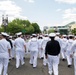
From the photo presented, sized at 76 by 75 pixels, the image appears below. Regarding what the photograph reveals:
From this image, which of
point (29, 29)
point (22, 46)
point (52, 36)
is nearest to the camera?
point (52, 36)

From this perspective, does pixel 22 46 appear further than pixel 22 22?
No

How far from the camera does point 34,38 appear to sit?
14.6m

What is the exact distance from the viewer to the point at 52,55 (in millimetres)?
9984

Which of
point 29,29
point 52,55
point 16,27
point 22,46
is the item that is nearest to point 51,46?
point 52,55

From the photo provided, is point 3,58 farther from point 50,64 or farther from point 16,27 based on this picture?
point 16,27

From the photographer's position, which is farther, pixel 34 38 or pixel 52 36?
pixel 34 38

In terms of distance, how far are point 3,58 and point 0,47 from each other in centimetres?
47

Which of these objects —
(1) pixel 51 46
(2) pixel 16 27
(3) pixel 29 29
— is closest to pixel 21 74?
(1) pixel 51 46

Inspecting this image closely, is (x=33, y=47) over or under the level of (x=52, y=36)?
under

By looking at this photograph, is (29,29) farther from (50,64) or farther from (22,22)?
Answer: (50,64)

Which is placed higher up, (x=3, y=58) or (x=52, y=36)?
(x=52, y=36)

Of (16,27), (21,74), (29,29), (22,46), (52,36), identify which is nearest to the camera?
(52,36)

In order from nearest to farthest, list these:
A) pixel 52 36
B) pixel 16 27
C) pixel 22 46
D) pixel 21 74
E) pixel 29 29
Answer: pixel 52 36, pixel 21 74, pixel 22 46, pixel 16 27, pixel 29 29

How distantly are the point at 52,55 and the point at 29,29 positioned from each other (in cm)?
12796
